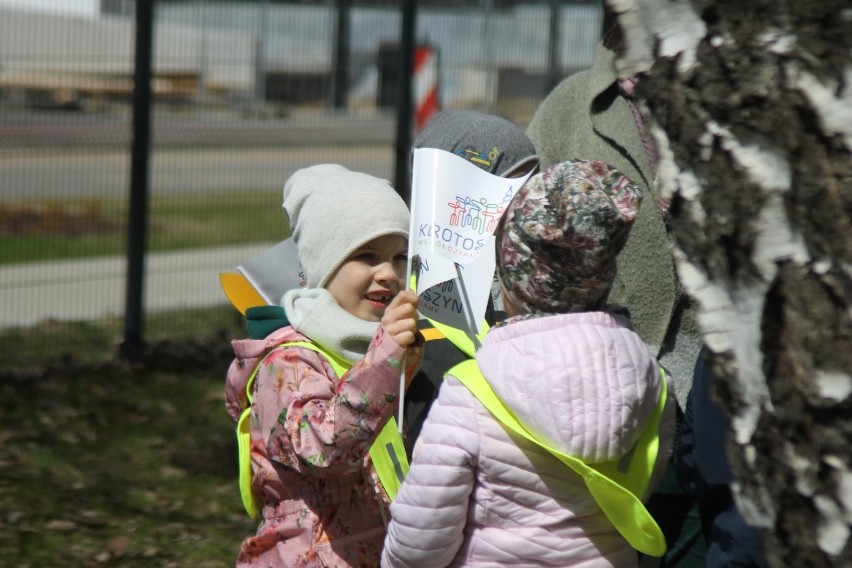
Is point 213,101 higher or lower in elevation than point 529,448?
higher

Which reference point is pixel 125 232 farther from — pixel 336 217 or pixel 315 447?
pixel 315 447

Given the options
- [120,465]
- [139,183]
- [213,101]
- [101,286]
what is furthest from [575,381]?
[101,286]

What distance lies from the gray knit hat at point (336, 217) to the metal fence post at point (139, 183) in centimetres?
390

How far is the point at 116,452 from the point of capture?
18.8ft

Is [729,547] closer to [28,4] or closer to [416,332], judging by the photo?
[416,332]

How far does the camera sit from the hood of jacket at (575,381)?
2197 millimetres

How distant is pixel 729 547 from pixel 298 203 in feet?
4.38

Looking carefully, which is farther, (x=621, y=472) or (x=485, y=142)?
(x=485, y=142)

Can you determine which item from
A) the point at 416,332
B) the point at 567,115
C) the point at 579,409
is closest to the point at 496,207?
the point at 416,332

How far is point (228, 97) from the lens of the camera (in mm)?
7348

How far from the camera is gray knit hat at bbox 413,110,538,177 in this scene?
3105 millimetres

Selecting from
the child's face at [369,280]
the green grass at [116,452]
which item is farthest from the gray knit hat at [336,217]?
the green grass at [116,452]

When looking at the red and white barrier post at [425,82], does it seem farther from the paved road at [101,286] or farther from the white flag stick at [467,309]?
the white flag stick at [467,309]

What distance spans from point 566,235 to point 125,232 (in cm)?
754
